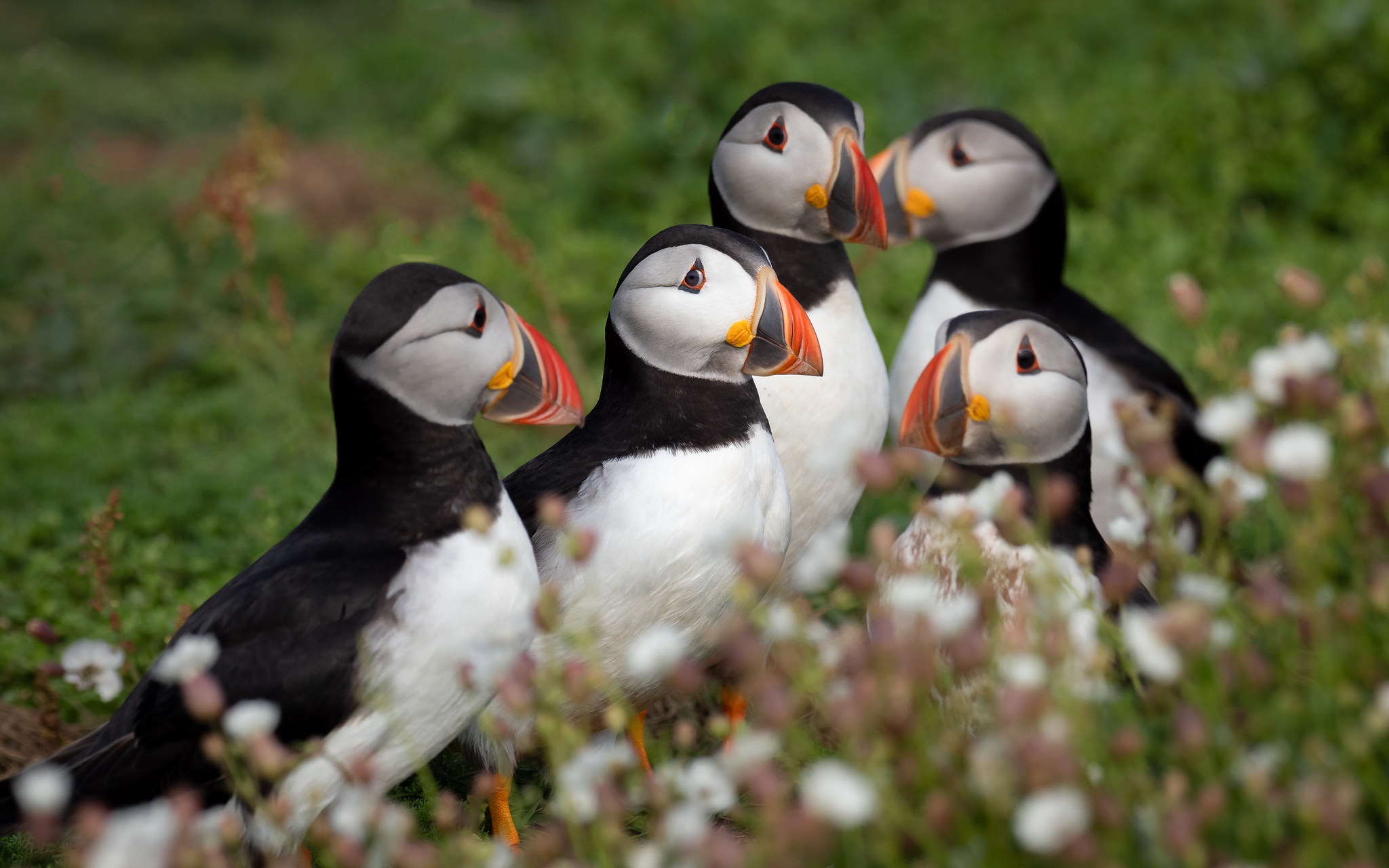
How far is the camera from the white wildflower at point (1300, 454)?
1840mm

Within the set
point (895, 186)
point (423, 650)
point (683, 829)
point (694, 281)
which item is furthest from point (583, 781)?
point (895, 186)

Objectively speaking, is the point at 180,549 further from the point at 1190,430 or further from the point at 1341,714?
the point at 1341,714

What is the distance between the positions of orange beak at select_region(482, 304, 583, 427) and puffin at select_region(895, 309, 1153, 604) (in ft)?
2.77

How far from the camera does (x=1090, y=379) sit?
4.04m

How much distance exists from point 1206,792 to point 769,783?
565mm

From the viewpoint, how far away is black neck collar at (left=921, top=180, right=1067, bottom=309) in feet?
13.9

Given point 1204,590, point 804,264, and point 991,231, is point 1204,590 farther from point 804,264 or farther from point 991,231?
point 991,231

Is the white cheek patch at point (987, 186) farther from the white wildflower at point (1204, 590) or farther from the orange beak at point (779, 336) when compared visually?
the white wildflower at point (1204, 590)

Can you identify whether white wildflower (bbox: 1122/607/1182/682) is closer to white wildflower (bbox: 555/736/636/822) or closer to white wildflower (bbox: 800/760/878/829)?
white wildflower (bbox: 800/760/878/829)

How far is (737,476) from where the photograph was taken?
10.0ft

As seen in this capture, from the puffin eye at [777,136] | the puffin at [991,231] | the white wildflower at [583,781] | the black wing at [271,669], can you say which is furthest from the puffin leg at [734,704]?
the white wildflower at [583,781]

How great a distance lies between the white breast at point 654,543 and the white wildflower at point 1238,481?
107cm

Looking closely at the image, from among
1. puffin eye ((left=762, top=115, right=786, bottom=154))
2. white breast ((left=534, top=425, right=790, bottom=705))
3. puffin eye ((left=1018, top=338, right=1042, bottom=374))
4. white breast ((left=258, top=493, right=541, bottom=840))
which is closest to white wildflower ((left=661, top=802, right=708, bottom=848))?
white breast ((left=258, top=493, right=541, bottom=840))

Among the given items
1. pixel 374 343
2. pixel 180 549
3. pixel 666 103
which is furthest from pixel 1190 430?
pixel 666 103
